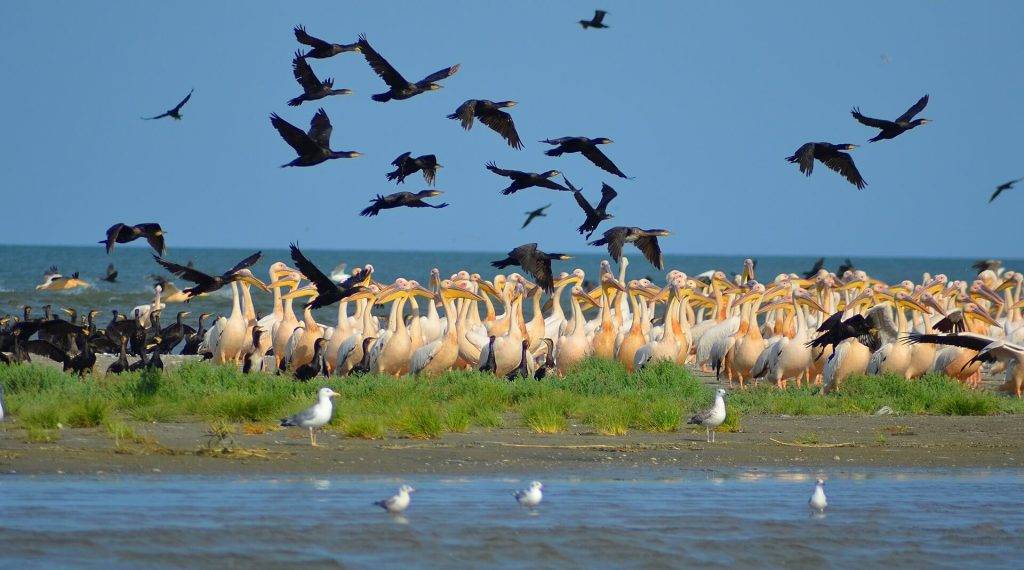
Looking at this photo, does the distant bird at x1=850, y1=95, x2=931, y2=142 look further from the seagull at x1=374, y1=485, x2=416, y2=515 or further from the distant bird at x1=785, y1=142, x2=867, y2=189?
the seagull at x1=374, y1=485, x2=416, y2=515

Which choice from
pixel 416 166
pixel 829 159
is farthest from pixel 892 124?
pixel 416 166

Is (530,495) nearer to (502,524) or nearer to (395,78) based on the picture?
(502,524)

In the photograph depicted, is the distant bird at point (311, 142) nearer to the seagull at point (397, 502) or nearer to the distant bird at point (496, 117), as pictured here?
the distant bird at point (496, 117)

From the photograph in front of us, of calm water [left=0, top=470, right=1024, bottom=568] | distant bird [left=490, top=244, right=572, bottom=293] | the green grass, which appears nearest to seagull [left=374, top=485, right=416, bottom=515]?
calm water [left=0, top=470, right=1024, bottom=568]

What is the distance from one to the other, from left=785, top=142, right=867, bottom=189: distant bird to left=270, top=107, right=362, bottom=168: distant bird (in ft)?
12.2

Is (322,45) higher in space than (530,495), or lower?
higher

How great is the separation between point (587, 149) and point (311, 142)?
98.3 inches

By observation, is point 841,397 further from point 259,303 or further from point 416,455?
point 259,303

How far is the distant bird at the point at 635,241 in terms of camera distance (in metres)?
13.7

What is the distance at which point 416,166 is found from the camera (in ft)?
45.4

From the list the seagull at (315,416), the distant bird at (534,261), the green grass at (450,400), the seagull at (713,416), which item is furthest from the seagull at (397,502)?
the distant bird at (534,261)

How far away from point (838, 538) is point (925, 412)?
21.8 ft

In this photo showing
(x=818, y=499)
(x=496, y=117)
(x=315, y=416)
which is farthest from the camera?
(x=496, y=117)

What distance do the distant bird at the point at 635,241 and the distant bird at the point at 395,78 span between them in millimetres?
1928
